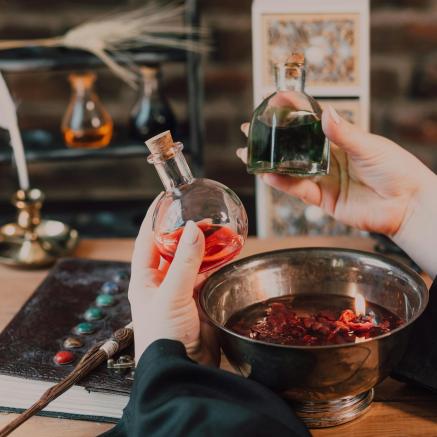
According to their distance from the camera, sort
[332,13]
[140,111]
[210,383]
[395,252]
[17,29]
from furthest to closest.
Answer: [17,29] → [140,111] → [332,13] → [395,252] → [210,383]

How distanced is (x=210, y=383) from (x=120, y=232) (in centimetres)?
121

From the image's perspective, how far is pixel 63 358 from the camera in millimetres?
1107

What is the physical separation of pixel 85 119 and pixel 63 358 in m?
0.96

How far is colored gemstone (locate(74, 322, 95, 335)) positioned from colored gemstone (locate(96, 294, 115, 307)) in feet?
0.25

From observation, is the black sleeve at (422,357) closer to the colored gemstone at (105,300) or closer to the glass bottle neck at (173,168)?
the glass bottle neck at (173,168)

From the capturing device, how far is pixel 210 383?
90 centimetres

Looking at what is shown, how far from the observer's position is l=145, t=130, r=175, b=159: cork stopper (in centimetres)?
101

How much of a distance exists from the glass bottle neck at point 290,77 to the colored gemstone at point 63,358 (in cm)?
50

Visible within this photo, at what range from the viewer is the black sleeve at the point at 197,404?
84 centimetres

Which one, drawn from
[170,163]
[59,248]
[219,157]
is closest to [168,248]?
[170,163]

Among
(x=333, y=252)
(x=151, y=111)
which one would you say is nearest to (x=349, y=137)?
(x=333, y=252)

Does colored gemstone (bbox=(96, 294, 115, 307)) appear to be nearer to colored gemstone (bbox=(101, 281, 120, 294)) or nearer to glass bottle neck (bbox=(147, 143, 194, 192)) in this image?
colored gemstone (bbox=(101, 281, 120, 294))

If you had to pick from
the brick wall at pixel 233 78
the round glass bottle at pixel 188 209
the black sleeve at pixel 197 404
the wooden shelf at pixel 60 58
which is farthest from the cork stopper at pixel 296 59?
the brick wall at pixel 233 78

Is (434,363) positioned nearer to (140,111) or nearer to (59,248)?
(59,248)
